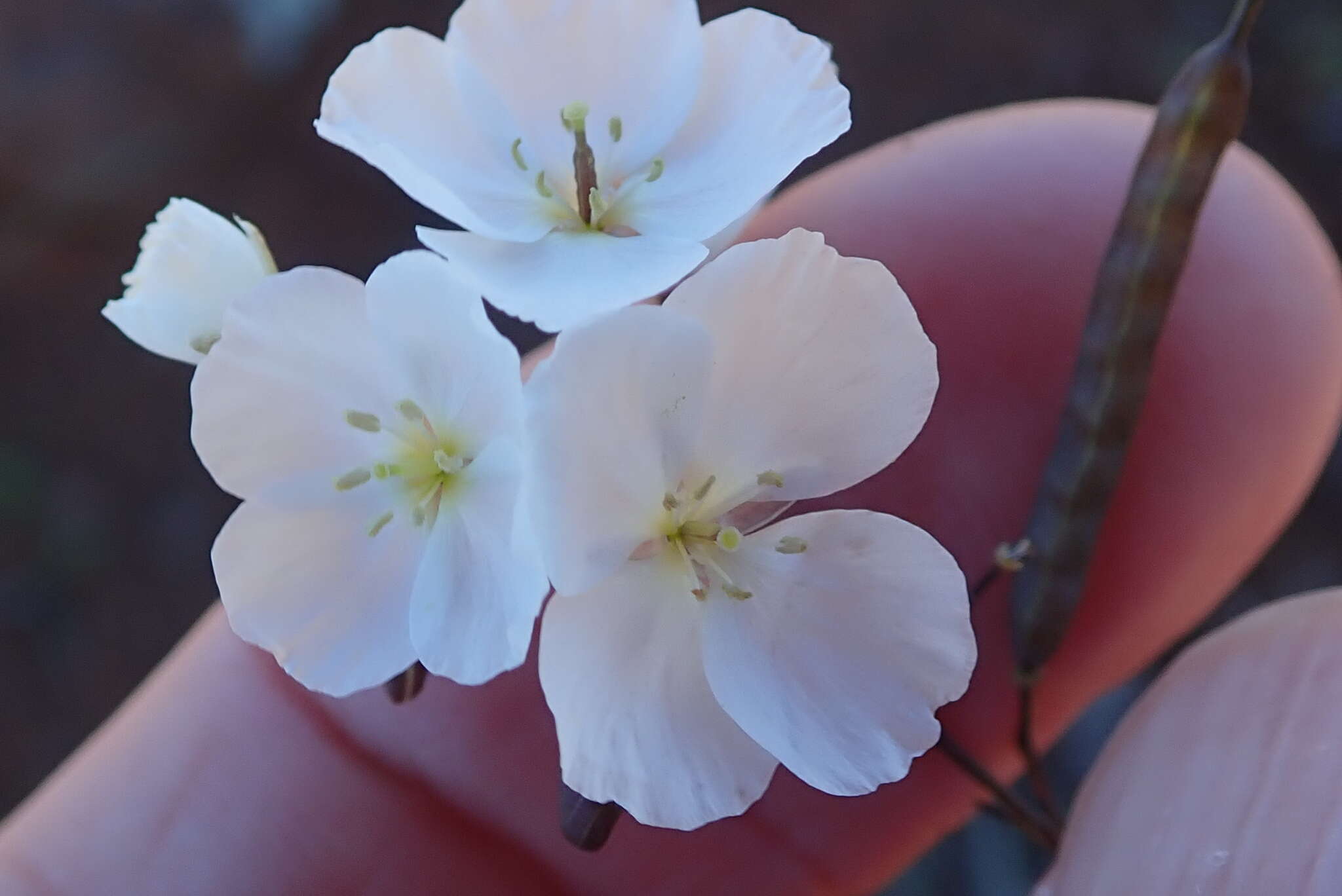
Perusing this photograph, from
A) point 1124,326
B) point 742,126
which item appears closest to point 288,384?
point 742,126

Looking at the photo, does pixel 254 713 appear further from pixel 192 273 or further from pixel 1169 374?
pixel 1169 374

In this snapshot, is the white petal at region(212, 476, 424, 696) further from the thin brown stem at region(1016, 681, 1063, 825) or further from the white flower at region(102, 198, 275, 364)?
the thin brown stem at region(1016, 681, 1063, 825)

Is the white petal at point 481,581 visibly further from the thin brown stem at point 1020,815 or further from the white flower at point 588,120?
the thin brown stem at point 1020,815

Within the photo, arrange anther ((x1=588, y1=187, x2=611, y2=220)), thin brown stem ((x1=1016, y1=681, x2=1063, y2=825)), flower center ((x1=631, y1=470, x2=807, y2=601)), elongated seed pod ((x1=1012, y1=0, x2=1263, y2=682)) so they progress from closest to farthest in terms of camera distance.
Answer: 1. flower center ((x1=631, y1=470, x2=807, y2=601))
2. anther ((x1=588, y1=187, x2=611, y2=220))
3. elongated seed pod ((x1=1012, y1=0, x2=1263, y2=682))
4. thin brown stem ((x1=1016, y1=681, x2=1063, y2=825))

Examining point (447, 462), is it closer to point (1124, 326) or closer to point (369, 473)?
point (369, 473)

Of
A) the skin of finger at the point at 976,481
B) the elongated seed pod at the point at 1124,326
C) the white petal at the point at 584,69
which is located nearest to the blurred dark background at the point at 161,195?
the skin of finger at the point at 976,481

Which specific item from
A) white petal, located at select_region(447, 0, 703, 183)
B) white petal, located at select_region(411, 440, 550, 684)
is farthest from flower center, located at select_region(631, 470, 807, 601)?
white petal, located at select_region(447, 0, 703, 183)

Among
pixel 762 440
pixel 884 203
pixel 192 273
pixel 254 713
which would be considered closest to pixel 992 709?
pixel 884 203
